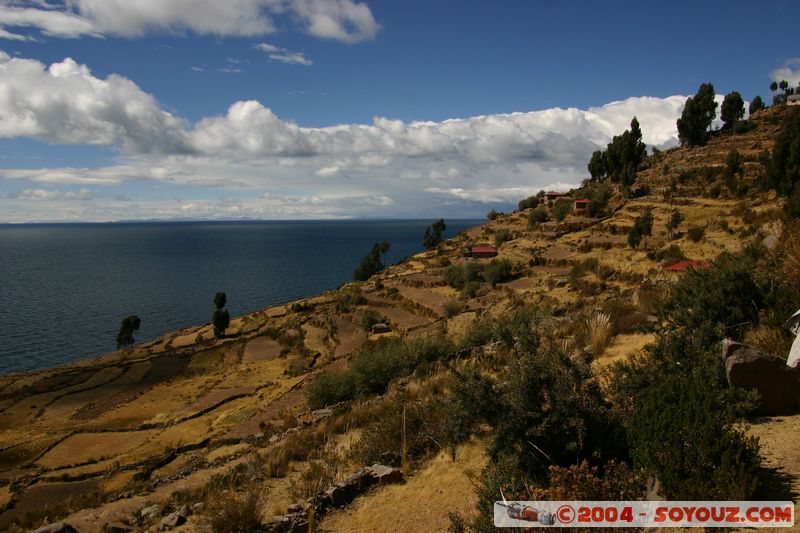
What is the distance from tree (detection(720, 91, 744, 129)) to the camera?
79125mm

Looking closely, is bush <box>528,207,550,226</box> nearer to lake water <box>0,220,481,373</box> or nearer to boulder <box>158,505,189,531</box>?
lake water <box>0,220,481,373</box>

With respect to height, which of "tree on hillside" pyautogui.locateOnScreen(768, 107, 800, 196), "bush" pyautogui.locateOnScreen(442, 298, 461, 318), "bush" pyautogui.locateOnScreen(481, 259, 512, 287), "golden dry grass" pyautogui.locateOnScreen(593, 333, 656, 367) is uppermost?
"tree on hillside" pyautogui.locateOnScreen(768, 107, 800, 196)

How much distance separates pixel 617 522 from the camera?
4.48m

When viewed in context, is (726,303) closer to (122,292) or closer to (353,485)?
(353,485)

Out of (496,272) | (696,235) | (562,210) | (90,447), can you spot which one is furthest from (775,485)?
(562,210)

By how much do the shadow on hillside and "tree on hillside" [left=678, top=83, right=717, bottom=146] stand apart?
87296mm

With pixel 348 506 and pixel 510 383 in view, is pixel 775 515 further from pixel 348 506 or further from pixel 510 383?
pixel 348 506

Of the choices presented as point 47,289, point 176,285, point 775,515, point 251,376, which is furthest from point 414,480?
point 47,289

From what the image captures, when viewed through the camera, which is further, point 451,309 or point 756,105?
point 756,105

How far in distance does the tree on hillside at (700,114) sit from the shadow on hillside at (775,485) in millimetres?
87296

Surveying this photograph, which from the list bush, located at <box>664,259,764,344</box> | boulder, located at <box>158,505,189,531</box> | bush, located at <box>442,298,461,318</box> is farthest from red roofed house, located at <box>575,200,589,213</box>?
boulder, located at <box>158,505,189,531</box>

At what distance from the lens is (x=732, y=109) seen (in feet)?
261

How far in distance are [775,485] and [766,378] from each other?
2276 mm

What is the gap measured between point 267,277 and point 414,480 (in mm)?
110119
